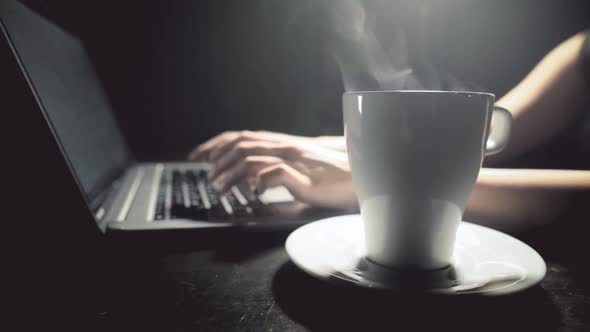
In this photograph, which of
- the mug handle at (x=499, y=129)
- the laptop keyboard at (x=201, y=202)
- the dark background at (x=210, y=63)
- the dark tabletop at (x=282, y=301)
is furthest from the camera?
the dark background at (x=210, y=63)

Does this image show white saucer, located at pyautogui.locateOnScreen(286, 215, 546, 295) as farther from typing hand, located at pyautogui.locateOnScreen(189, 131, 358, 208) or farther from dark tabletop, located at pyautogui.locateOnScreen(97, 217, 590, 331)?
typing hand, located at pyautogui.locateOnScreen(189, 131, 358, 208)

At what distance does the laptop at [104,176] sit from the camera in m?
0.47

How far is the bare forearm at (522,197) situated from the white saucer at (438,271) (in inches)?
3.3

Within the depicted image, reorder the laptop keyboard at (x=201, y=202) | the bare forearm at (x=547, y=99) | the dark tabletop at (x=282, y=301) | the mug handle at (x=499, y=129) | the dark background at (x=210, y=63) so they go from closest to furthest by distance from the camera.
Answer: the dark tabletop at (x=282, y=301), the mug handle at (x=499, y=129), the laptop keyboard at (x=201, y=202), the bare forearm at (x=547, y=99), the dark background at (x=210, y=63)

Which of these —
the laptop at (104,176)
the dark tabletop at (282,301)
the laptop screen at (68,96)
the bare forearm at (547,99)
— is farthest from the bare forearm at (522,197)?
the laptop screen at (68,96)

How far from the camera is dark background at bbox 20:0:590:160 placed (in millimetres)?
1190

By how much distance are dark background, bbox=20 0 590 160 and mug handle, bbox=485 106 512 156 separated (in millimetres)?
840

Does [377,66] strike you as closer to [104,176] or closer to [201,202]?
[201,202]

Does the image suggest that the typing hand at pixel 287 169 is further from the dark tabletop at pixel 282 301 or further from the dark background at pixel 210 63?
the dark background at pixel 210 63

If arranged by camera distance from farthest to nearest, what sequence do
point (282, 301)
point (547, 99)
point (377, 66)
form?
1. point (547, 99)
2. point (377, 66)
3. point (282, 301)

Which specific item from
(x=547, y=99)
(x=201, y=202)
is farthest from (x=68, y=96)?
(x=547, y=99)

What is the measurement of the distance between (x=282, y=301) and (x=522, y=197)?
34cm

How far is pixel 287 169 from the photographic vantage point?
1.86 ft

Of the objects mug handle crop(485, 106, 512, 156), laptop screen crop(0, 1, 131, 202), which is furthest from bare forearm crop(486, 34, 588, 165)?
laptop screen crop(0, 1, 131, 202)
